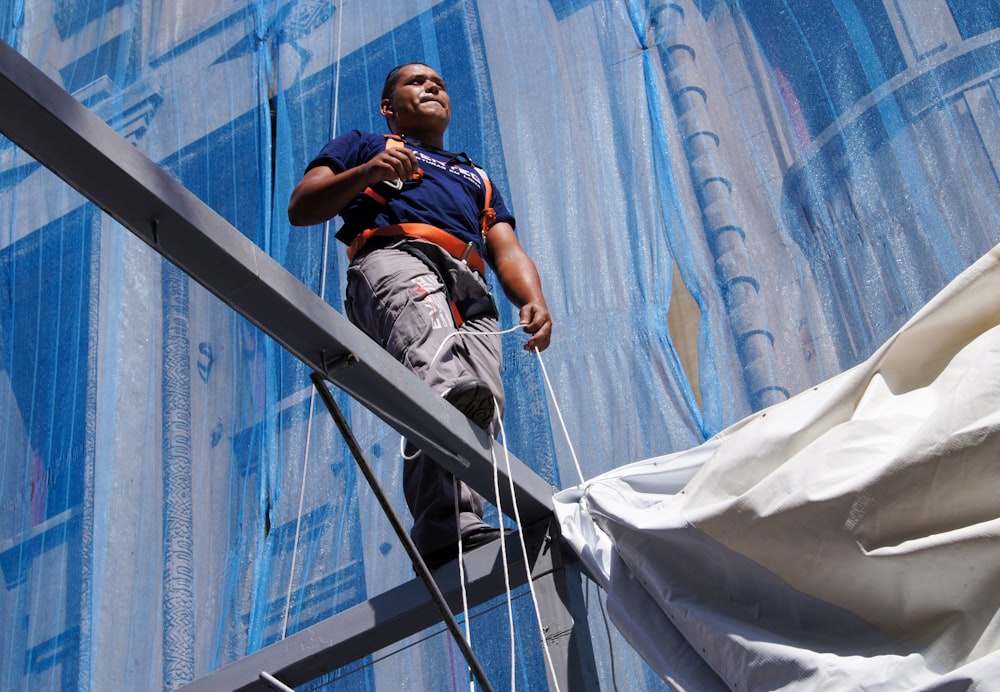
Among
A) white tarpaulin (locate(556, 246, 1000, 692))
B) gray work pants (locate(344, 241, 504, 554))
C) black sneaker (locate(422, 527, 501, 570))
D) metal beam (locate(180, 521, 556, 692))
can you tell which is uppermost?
gray work pants (locate(344, 241, 504, 554))

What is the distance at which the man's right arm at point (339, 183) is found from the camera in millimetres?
1800

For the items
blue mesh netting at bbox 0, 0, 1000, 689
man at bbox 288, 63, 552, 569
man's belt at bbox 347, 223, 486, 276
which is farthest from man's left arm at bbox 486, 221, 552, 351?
blue mesh netting at bbox 0, 0, 1000, 689

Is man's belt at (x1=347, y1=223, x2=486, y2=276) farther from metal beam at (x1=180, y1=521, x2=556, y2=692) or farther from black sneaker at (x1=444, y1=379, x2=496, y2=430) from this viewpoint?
metal beam at (x1=180, y1=521, x2=556, y2=692)

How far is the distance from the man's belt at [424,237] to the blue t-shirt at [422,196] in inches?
1.1

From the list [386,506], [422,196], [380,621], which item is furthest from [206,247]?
[422,196]

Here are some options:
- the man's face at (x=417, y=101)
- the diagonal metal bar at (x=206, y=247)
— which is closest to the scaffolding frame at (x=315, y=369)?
the diagonal metal bar at (x=206, y=247)

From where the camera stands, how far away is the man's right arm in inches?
70.9

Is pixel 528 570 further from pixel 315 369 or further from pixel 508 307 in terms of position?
pixel 508 307

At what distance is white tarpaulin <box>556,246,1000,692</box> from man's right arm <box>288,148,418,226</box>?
631mm

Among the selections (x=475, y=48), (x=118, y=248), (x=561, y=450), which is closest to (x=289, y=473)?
(x=561, y=450)

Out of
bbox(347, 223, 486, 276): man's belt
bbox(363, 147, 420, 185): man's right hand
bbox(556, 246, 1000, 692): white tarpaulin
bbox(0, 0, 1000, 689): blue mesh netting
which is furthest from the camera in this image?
bbox(0, 0, 1000, 689): blue mesh netting

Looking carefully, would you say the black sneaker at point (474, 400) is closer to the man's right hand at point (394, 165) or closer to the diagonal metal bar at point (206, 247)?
the diagonal metal bar at point (206, 247)

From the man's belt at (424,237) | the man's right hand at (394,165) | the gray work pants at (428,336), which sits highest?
the man's belt at (424,237)

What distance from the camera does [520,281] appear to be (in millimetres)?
2248
